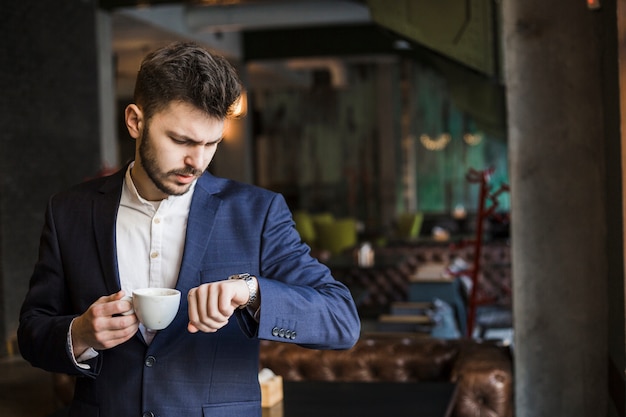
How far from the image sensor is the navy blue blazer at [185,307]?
1.71 meters

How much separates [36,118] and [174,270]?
6493 mm

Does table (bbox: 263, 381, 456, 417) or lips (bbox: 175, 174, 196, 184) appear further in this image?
table (bbox: 263, 381, 456, 417)

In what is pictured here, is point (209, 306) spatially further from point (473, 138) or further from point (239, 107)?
point (473, 138)

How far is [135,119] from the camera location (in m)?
1.70

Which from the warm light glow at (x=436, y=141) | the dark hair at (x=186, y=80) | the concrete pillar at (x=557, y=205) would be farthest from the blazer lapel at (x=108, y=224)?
the warm light glow at (x=436, y=141)

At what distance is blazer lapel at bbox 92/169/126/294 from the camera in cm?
175

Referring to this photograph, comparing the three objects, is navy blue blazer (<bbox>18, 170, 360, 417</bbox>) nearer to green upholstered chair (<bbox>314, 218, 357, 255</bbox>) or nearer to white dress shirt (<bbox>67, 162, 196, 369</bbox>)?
white dress shirt (<bbox>67, 162, 196, 369</bbox>)

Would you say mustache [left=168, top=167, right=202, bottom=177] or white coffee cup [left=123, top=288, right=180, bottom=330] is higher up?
mustache [left=168, top=167, right=202, bottom=177]

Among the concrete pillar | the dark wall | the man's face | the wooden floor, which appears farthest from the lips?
the dark wall

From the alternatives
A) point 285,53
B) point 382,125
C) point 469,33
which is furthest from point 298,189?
point 469,33

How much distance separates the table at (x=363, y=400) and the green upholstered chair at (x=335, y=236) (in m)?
11.4

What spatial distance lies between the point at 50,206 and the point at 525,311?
1970mm

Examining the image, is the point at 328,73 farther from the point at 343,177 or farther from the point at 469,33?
the point at 469,33

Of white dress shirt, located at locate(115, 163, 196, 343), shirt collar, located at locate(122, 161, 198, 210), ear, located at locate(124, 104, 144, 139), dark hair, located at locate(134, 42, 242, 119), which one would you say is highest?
dark hair, located at locate(134, 42, 242, 119)
